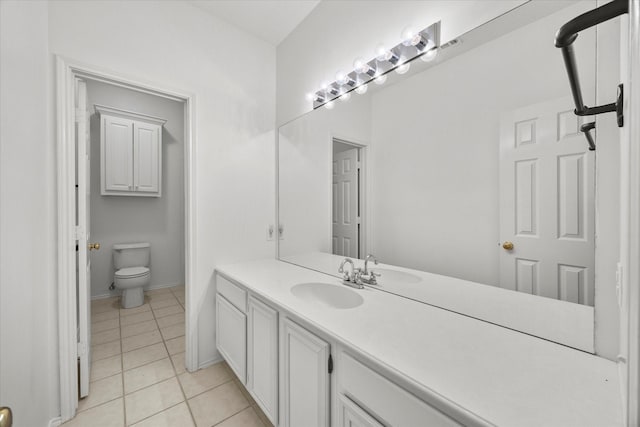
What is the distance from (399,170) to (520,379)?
0.93 metres

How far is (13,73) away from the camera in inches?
40.8

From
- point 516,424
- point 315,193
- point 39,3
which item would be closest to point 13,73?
point 39,3

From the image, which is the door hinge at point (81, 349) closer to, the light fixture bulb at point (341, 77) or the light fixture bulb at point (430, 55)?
the light fixture bulb at point (341, 77)

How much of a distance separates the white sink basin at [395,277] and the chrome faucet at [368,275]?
1.1 inches

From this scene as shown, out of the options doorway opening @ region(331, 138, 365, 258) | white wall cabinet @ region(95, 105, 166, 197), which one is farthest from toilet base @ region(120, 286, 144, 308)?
doorway opening @ region(331, 138, 365, 258)

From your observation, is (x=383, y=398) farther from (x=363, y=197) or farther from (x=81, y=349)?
(x=81, y=349)

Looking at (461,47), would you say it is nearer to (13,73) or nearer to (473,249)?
(473,249)

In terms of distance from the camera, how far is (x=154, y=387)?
1.70 metres

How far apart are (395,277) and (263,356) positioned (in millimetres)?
796

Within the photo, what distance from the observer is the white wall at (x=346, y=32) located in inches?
42.8

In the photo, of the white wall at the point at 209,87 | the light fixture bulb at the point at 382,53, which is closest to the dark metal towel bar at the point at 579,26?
the light fixture bulb at the point at 382,53

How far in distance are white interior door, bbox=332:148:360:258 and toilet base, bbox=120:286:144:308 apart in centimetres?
267

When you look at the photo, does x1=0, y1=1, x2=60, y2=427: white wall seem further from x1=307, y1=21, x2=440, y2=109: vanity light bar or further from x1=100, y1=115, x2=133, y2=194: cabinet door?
x1=100, y1=115, x2=133, y2=194: cabinet door

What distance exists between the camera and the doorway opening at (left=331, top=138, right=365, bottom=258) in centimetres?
155
